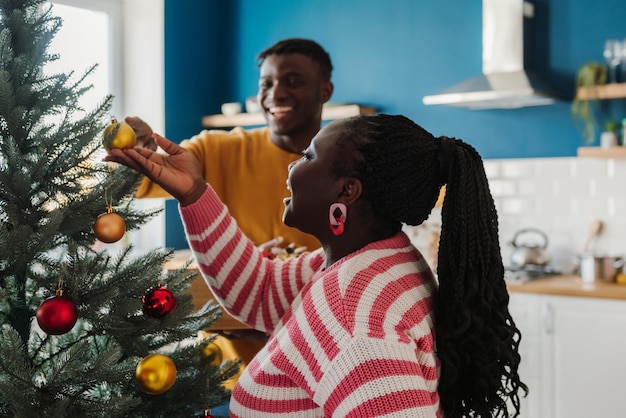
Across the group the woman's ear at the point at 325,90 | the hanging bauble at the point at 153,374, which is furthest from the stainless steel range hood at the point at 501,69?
the hanging bauble at the point at 153,374

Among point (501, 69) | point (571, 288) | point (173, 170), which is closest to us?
point (173, 170)

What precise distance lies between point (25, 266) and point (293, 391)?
16.8 inches

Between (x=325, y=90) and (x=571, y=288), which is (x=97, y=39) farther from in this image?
(x=571, y=288)

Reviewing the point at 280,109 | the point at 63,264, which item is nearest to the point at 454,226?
the point at 63,264

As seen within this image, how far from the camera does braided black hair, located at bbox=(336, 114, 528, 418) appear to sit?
1133 millimetres

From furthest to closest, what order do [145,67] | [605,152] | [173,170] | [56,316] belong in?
1. [145,67]
2. [605,152]
3. [173,170]
4. [56,316]

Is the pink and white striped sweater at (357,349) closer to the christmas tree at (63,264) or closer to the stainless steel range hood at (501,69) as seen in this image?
the christmas tree at (63,264)

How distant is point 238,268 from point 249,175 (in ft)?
2.46

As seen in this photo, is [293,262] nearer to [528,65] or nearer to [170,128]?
[528,65]

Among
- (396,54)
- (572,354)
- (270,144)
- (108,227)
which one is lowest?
(572,354)

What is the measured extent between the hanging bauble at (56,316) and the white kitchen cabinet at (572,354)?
279 cm

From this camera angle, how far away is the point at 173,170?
1.36 metres

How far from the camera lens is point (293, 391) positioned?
43.8 inches

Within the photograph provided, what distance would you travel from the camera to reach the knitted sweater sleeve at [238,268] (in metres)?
1.40
